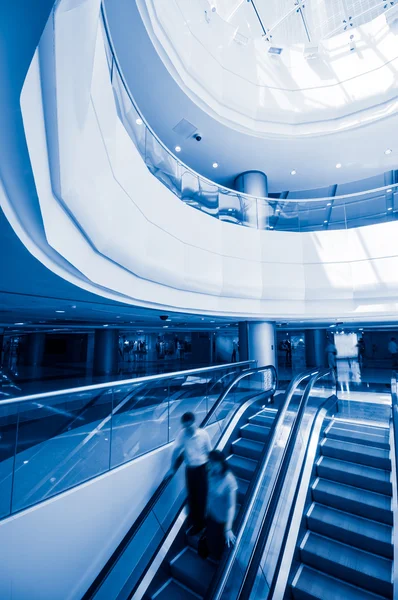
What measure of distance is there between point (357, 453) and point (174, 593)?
11.6 ft

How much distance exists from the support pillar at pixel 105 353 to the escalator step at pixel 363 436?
1291cm

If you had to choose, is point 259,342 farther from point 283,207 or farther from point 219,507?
point 219,507

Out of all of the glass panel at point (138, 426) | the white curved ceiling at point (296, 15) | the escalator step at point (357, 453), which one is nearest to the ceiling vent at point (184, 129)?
the white curved ceiling at point (296, 15)

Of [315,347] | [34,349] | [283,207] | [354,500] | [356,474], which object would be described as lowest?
[354,500]

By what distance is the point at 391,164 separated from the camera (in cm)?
1256

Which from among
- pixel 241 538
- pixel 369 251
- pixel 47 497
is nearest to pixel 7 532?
pixel 47 497

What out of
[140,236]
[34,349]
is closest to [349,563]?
[140,236]

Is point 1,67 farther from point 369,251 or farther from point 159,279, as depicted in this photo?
point 369,251

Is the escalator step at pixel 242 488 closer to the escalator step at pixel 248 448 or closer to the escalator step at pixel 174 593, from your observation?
the escalator step at pixel 248 448

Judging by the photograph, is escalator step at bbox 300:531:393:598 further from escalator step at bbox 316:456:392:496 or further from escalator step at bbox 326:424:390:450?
escalator step at bbox 326:424:390:450

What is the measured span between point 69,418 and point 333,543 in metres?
6.73

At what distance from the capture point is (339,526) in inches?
173

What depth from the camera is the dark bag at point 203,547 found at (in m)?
4.20

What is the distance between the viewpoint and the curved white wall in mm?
1926
